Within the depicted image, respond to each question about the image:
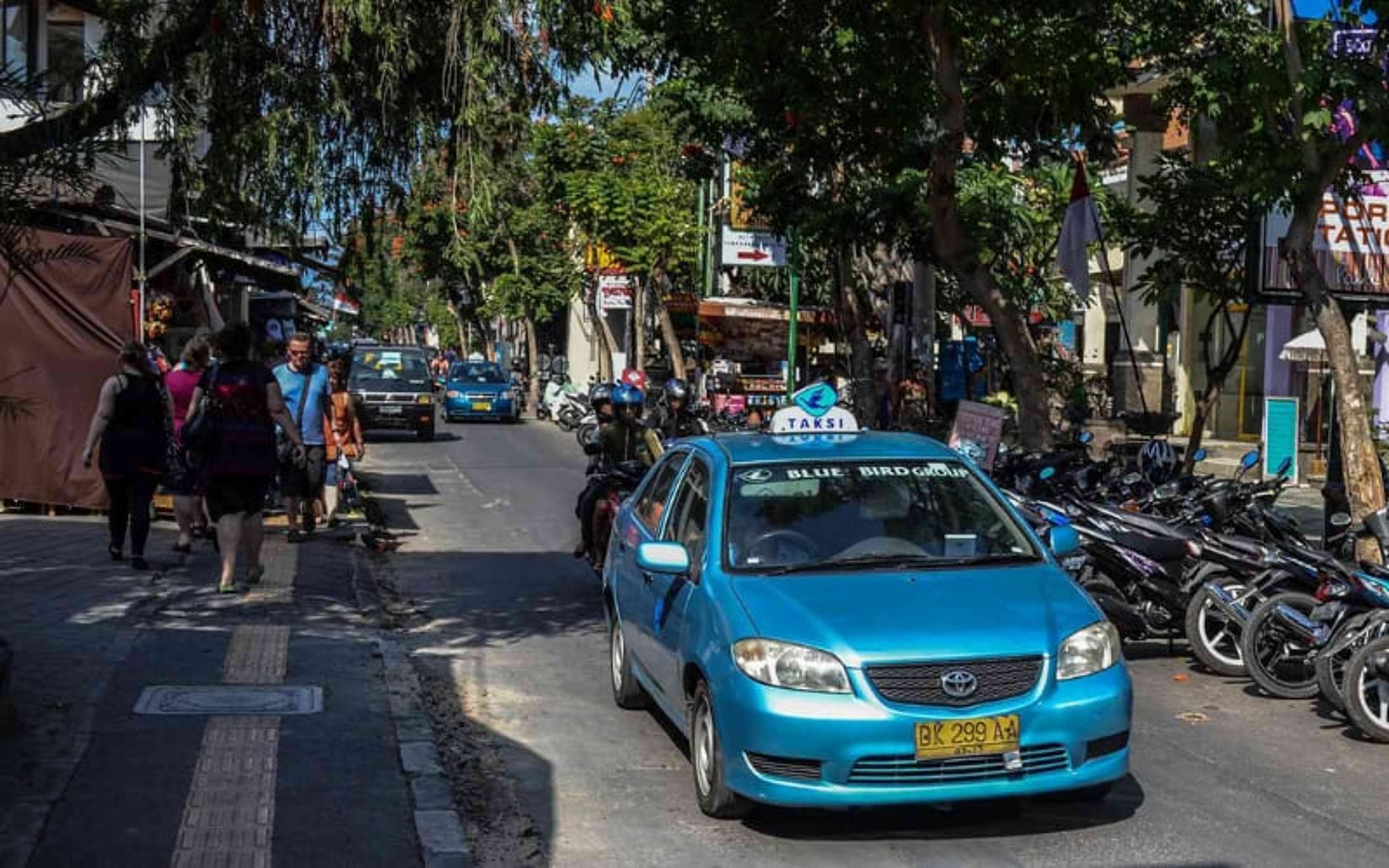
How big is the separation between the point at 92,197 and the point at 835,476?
3500mm

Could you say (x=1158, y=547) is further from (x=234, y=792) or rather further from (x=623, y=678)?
(x=234, y=792)

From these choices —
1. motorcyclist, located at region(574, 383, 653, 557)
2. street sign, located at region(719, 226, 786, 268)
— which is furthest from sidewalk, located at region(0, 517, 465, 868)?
street sign, located at region(719, 226, 786, 268)

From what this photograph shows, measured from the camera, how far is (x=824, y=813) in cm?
682

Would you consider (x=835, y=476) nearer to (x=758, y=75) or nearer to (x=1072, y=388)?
(x=758, y=75)

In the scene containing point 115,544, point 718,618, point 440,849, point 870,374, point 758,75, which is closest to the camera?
point 440,849

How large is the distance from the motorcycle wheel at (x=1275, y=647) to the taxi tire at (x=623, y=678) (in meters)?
3.48

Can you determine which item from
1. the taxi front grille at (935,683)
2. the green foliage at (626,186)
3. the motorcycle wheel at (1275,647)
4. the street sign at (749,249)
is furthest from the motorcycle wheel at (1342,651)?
the green foliage at (626,186)

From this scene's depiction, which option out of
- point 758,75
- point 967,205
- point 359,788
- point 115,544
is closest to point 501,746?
point 359,788

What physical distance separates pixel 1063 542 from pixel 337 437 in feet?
32.6

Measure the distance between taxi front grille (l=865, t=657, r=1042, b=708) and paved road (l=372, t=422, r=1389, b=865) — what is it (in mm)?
604

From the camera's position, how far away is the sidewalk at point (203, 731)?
20.4ft

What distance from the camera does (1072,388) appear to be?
26.7 metres

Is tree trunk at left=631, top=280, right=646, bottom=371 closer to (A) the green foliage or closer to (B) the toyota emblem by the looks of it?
(A) the green foliage

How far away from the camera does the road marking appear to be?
237 inches
